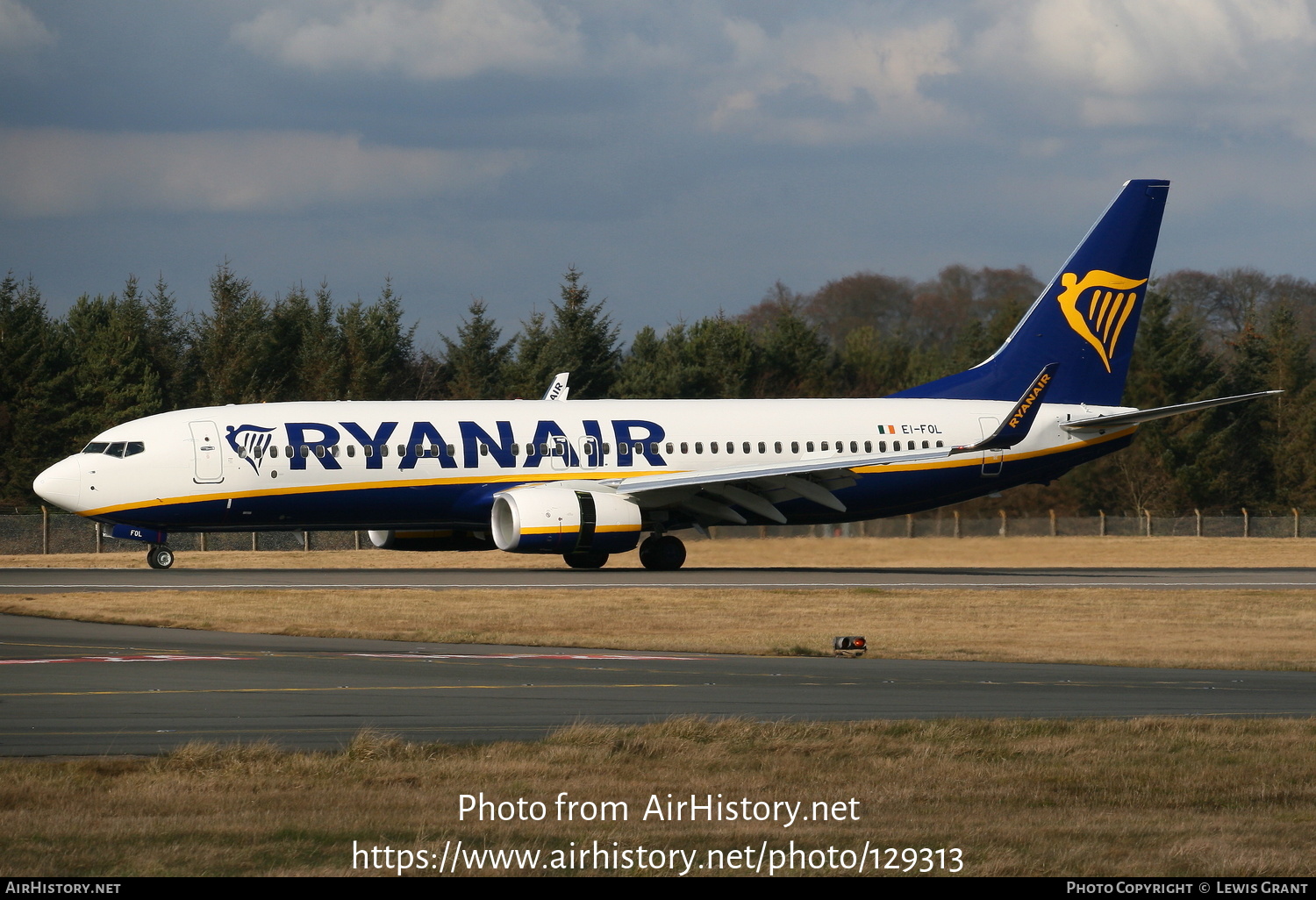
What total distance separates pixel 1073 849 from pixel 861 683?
27.2 feet

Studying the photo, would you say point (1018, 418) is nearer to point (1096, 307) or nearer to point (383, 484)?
point (1096, 307)

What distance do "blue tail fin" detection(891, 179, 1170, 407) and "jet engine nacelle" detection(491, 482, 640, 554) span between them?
11.0 meters

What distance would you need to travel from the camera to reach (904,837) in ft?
31.7

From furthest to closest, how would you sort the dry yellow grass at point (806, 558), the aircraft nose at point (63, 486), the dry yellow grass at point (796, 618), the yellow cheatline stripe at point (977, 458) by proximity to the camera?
the dry yellow grass at point (806, 558)
the yellow cheatline stripe at point (977, 458)
the aircraft nose at point (63, 486)
the dry yellow grass at point (796, 618)

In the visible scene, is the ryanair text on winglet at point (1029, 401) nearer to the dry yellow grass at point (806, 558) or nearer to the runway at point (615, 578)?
the runway at point (615, 578)

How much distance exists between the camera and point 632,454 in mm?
39125

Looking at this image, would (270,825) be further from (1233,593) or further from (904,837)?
(1233,593)

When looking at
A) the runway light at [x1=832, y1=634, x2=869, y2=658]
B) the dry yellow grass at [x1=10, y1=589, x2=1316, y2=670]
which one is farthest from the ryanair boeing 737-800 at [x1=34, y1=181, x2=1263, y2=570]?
the runway light at [x1=832, y1=634, x2=869, y2=658]

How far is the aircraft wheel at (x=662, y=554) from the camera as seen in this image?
1537 inches

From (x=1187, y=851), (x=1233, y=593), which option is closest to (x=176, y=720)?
(x=1187, y=851)

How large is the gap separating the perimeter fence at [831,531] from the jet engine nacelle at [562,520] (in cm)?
817

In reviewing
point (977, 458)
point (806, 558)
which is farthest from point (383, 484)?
point (977, 458)

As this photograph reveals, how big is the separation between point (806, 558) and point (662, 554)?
4.80m

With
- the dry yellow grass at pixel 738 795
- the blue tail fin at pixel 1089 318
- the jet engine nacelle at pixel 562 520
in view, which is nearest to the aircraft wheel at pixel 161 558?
the jet engine nacelle at pixel 562 520
